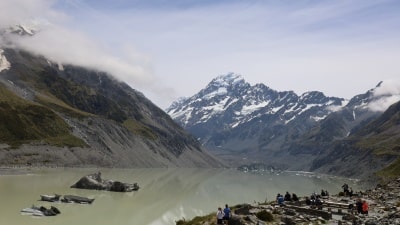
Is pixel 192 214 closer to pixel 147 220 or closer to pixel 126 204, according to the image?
pixel 147 220

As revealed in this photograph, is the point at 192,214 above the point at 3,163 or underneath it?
underneath

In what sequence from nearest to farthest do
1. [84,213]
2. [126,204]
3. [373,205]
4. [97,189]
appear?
[373,205], [84,213], [126,204], [97,189]

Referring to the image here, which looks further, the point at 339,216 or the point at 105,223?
the point at 105,223

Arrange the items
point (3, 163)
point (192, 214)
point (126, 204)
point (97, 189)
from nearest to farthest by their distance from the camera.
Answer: point (192, 214) → point (126, 204) → point (97, 189) → point (3, 163)

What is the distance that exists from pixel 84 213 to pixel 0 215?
12.5 metres

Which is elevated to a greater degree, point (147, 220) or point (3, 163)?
point (3, 163)

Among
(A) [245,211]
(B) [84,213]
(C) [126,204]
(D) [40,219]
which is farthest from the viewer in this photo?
(C) [126,204]

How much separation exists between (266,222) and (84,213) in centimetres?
4145

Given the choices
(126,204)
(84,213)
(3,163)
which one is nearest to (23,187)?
(126,204)

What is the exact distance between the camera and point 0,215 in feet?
201

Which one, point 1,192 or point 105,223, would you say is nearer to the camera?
point 105,223

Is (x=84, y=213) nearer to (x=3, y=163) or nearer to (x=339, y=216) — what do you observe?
(x=339, y=216)

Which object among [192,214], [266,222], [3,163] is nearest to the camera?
[266,222]

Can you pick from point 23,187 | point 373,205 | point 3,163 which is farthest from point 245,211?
point 3,163
